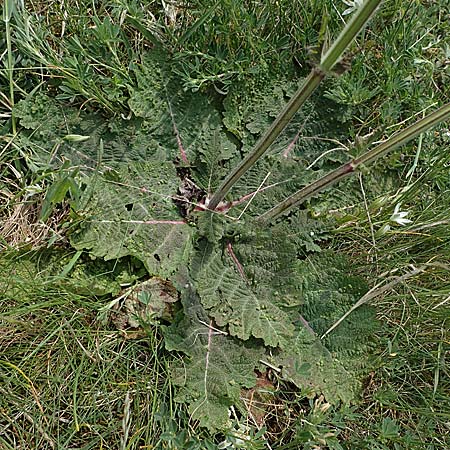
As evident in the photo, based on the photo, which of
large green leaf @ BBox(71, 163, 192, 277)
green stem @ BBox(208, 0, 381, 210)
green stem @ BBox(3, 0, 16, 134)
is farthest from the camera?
large green leaf @ BBox(71, 163, 192, 277)

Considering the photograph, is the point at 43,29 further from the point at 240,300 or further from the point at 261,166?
the point at 240,300

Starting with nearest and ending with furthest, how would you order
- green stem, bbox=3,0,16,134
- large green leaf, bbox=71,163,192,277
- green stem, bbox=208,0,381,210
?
green stem, bbox=208,0,381,210, green stem, bbox=3,0,16,134, large green leaf, bbox=71,163,192,277

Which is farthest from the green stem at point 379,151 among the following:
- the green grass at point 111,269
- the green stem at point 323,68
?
the green grass at point 111,269

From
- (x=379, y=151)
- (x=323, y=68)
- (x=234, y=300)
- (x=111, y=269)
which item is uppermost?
(x=323, y=68)

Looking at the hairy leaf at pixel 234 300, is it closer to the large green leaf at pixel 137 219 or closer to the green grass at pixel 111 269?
the large green leaf at pixel 137 219

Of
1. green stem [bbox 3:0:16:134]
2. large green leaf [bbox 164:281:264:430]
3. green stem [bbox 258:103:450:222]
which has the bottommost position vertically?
large green leaf [bbox 164:281:264:430]

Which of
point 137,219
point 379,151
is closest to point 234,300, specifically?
point 137,219

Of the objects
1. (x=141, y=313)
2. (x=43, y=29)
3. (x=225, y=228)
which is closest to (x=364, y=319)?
(x=225, y=228)

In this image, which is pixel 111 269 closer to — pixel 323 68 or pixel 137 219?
pixel 137 219

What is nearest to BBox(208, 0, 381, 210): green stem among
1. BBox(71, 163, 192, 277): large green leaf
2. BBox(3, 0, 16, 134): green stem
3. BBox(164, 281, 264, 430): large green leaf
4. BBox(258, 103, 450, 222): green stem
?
BBox(258, 103, 450, 222): green stem

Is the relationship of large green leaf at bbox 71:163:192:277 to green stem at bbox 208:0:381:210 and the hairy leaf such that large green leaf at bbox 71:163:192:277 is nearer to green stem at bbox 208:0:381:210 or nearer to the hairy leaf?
the hairy leaf
